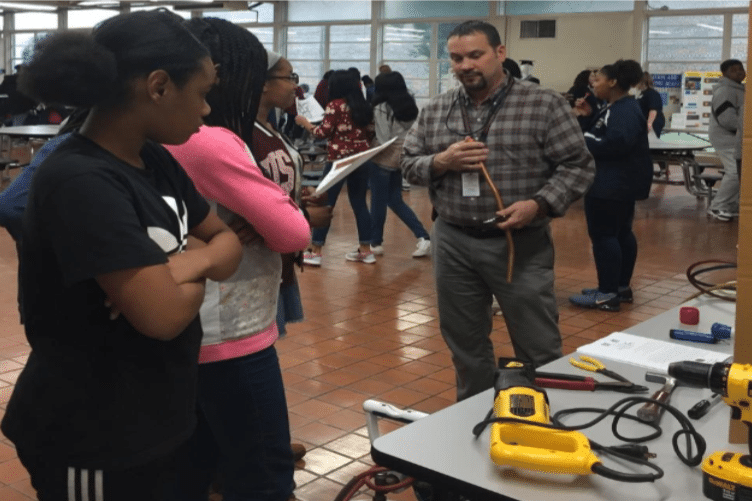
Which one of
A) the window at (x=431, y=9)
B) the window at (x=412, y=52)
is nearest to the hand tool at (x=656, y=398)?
the window at (x=431, y=9)

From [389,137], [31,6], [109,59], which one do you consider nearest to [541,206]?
[109,59]

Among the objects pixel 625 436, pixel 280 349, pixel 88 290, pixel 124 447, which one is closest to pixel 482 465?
pixel 625 436

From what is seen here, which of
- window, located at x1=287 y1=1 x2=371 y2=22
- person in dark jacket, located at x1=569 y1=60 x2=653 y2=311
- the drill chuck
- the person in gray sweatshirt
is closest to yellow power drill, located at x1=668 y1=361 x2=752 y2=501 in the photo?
the drill chuck

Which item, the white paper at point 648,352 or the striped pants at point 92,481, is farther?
→ the white paper at point 648,352

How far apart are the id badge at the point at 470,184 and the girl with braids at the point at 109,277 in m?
1.68

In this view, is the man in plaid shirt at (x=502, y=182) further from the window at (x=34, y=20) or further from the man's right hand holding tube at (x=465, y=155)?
the window at (x=34, y=20)

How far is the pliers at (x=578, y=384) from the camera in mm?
1872

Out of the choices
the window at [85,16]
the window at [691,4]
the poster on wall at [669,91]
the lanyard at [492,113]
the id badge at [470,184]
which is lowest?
the id badge at [470,184]

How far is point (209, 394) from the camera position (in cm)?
204

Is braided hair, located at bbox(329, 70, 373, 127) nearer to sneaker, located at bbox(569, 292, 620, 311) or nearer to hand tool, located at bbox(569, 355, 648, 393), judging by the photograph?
sneaker, located at bbox(569, 292, 620, 311)

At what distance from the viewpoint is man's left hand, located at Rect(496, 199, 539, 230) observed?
2.95 meters

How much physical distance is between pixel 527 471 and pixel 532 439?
6 centimetres

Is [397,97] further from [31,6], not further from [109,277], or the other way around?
[31,6]

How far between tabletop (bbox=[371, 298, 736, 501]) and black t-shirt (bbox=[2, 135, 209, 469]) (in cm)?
41
